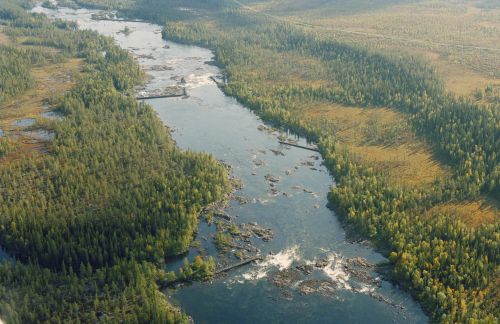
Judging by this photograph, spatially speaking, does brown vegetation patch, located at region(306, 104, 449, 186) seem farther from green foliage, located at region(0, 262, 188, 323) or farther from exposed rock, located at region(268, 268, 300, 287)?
green foliage, located at region(0, 262, 188, 323)

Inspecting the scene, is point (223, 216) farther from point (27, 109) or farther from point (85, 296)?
point (27, 109)

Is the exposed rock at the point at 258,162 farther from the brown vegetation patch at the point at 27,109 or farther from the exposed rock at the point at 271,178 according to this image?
the brown vegetation patch at the point at 27,109

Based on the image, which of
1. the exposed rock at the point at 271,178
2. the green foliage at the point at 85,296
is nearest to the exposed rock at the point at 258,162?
the exposed rock at the point at 271,178

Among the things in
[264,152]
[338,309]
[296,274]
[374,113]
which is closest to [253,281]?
[296,274]

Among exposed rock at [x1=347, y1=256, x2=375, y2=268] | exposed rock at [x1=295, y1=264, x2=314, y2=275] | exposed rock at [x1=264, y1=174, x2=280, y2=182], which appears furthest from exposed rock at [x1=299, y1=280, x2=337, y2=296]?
exposed rock at [x1=264, y1=174, x2=280, y2=182]

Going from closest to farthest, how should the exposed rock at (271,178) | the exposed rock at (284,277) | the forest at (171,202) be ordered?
the forest at (171,202)
the exposed rock at (284,277)
the exposed rock at (271,178)
